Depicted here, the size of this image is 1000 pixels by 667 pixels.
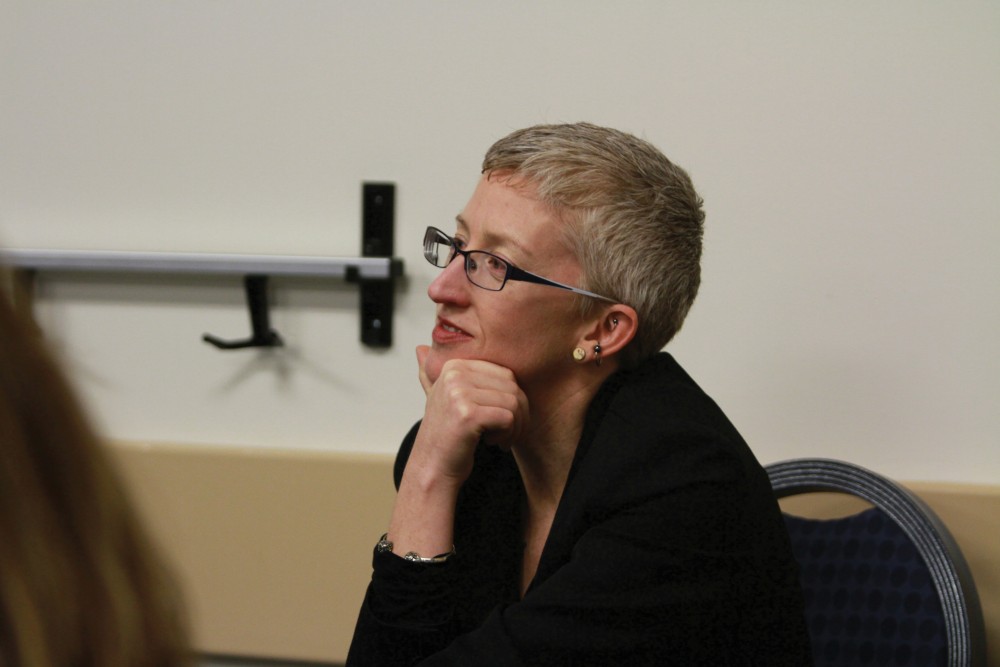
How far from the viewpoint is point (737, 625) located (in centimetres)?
117

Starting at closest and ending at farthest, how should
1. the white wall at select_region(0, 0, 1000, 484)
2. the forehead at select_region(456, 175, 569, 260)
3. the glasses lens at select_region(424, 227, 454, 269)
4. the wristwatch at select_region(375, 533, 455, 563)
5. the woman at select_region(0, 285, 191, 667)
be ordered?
the woman at select_region(0, 285, 191, 667)
the wristwatch at select_region(375, 533, 455, 563)
the forehead at select_region(456, 175, 569, 260)
the glasses lens at select_region(424, 227, 454, 269)
the white wall at select_region(0, 0, 1000, 484)

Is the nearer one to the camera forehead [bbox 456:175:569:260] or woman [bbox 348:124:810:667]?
woman [bbox 348:124:810:667]

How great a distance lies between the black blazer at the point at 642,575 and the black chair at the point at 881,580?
0.56 feet

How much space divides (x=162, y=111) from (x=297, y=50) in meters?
0.33

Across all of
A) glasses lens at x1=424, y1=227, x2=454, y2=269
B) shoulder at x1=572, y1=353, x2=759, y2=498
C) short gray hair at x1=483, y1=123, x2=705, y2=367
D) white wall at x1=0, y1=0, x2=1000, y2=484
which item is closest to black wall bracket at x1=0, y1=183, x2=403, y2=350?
white wall at x1=0, y1=0, x2=1000, y2=484

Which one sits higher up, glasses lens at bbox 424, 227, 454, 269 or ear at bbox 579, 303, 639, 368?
glasses lens at bbox 424, 227, 454, 269

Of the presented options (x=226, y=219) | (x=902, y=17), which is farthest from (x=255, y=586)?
(x=902, y=17)

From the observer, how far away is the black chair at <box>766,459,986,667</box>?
128 cm

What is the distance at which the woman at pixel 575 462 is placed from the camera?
43.9 inches

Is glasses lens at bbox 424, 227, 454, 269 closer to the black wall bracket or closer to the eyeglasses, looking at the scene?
the eyeglasses

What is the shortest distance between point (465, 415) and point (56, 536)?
829 mm

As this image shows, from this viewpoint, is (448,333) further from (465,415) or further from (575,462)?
(575,462)

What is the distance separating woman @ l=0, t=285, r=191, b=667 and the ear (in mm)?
925

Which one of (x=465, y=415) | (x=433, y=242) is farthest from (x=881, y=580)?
(x=433, y=242)
